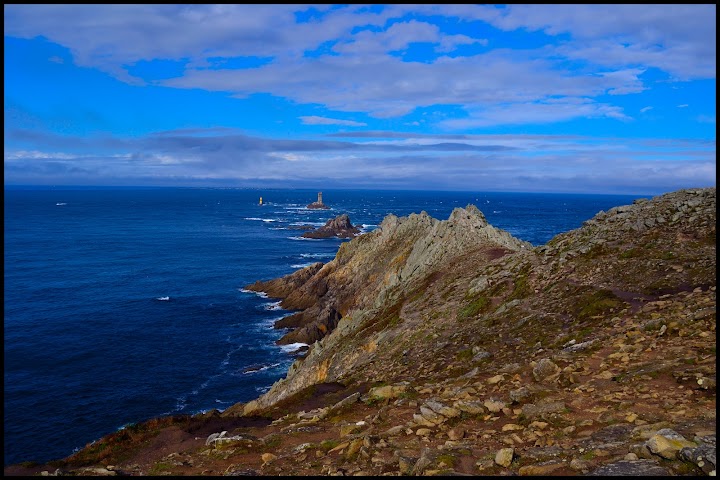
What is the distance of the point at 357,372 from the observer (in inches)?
994

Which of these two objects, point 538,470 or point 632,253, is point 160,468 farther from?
point 632,253

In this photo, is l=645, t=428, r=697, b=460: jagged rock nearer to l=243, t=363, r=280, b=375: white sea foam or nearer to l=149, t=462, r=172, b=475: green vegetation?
l=149, t=462, r=172, b=475: green vegetation

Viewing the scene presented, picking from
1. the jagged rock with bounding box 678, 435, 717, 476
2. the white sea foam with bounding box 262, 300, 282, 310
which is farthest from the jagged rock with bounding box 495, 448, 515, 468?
the white sea foam with bounding box 262, 300, 282, 310

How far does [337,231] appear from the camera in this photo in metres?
168

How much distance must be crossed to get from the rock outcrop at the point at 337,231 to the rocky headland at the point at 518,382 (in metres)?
129

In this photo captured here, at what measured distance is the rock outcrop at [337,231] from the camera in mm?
164500

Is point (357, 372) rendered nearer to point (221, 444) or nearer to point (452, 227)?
point (221, 444)

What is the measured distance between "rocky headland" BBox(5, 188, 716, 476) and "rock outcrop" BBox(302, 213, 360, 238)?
5066 inches

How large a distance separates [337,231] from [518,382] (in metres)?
153

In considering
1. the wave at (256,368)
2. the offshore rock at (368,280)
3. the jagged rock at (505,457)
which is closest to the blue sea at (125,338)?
the wave at (256,368)

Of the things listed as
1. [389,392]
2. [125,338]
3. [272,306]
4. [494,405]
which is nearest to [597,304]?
[494,405]

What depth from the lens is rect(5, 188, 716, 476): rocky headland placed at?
36.4 ft

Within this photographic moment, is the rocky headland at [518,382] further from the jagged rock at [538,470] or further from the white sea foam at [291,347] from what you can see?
the white sea foam at [291,347]

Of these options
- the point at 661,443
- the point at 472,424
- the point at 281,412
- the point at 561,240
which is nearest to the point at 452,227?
the point at 561,240
